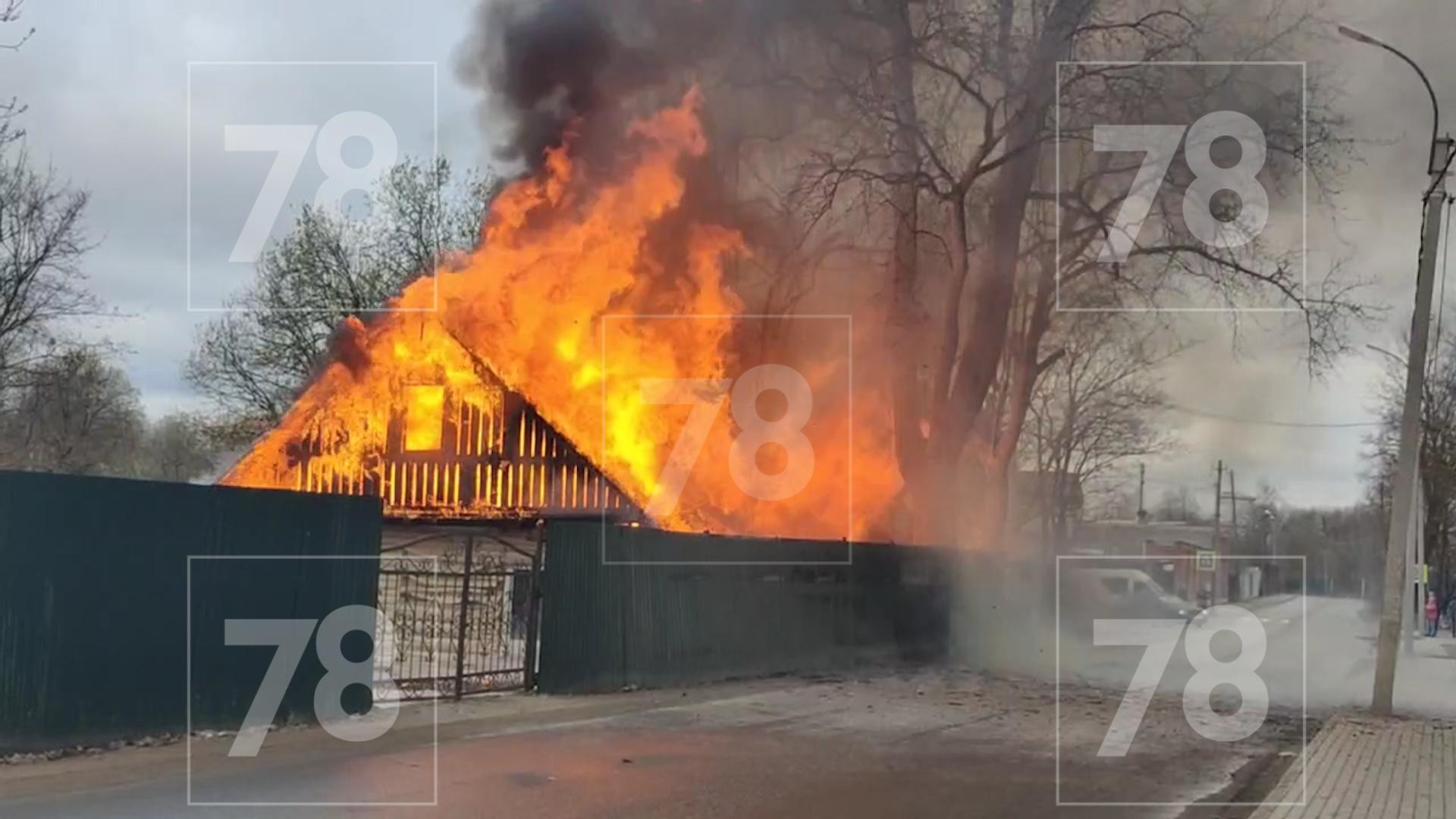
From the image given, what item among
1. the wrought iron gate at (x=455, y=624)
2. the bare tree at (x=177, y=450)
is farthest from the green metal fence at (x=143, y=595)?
the bare tree at (x=177, y=450)

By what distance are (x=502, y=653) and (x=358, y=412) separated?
313 inches

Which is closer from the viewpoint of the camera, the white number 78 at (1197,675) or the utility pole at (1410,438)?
the white number 78 at (1197,675)

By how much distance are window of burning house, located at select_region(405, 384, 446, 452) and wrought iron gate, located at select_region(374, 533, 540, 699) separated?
6.48 metres

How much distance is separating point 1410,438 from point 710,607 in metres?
8.85

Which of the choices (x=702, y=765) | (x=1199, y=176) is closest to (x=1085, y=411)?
(x=1199, y=176)

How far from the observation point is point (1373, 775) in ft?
33.6

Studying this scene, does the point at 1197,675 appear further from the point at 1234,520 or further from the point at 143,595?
the point at 1234,520

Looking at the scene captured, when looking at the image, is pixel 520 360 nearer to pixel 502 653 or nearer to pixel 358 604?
pixel 502 653

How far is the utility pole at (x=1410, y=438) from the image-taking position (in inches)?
587

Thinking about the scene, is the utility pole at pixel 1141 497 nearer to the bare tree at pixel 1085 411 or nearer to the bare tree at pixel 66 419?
the bare tree at pixel 1085 411

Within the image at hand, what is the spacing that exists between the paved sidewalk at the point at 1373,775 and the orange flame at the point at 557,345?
10.4 metres

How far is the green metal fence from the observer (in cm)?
875

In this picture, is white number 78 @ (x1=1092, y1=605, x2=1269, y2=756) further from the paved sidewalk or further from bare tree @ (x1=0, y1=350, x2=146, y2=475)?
bare tree @ (x1=0, y1=350, x2=146, y2=475)

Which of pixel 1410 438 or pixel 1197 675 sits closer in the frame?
pixel 1410 438
